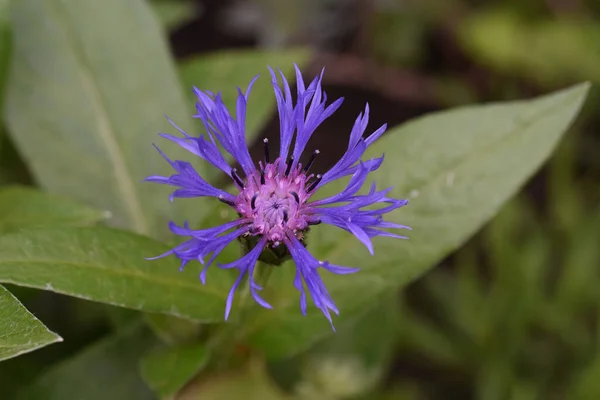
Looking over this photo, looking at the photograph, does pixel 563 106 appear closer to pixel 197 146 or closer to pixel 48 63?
pixel 197 146

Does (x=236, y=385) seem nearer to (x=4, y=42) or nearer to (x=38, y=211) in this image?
(x=38, y=211)

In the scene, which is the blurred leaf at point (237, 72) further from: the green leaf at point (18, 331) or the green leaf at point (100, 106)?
the green leaf at point (18, 331)

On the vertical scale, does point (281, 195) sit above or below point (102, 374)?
above

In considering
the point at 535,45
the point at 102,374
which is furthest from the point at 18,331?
the point at 535,45

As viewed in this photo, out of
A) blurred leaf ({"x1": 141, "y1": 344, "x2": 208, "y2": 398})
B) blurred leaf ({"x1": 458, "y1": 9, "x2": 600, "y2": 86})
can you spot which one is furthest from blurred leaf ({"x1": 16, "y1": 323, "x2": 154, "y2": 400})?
blurred leaf ({"x1": 458, "y1": 9, "x2": 600, "y2": 86})

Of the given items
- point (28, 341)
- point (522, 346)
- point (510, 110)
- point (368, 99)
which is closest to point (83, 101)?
point (28, 341)

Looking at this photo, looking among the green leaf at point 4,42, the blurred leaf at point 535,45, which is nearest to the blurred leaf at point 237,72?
the green leaf at point 4,42

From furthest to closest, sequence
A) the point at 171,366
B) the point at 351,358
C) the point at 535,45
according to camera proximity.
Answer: the point at 535,45
the point at 351,358
the point at 171,366
